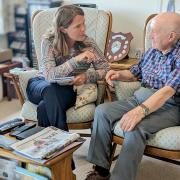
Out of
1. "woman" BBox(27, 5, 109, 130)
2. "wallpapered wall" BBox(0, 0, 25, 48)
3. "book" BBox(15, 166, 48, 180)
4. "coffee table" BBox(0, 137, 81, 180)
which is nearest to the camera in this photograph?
"coffee table" BBox(0, 137, 81, 180)

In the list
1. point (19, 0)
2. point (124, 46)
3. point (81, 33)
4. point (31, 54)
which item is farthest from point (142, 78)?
point (19, 0)

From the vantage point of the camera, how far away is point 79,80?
2102mm

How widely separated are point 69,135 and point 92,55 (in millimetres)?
668

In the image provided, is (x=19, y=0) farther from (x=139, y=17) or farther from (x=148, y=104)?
(x=148, y=104)

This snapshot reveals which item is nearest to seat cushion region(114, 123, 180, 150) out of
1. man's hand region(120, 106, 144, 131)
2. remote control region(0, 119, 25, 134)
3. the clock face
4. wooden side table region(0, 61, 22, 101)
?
man's hand region(120, 106, 144, 131)

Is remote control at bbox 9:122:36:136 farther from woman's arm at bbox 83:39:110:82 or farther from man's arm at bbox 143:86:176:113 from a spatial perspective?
man's arm at bbox 143:86:176:113

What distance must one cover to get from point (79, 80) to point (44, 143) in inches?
24.4

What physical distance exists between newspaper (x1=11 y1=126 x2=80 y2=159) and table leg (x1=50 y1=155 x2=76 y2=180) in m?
0.07

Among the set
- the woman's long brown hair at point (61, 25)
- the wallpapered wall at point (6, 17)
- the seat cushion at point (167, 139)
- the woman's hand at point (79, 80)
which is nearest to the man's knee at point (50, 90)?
the woman's hand at point (79, 80)

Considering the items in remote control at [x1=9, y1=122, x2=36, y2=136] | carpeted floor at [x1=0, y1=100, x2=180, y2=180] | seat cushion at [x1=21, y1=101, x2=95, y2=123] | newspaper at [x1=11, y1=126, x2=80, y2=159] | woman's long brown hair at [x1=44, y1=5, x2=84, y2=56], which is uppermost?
woman's long brown hair at [x1=44, y1=5, x2=84, y2=56]

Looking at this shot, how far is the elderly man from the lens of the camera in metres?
1.72

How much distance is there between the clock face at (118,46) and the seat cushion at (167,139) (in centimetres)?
164

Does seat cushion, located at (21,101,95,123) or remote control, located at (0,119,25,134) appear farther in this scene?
seat cushion, located at (21,101,95,123)

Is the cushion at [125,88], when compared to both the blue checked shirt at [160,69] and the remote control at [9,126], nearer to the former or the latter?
the blue checked shirt at [160,69]
